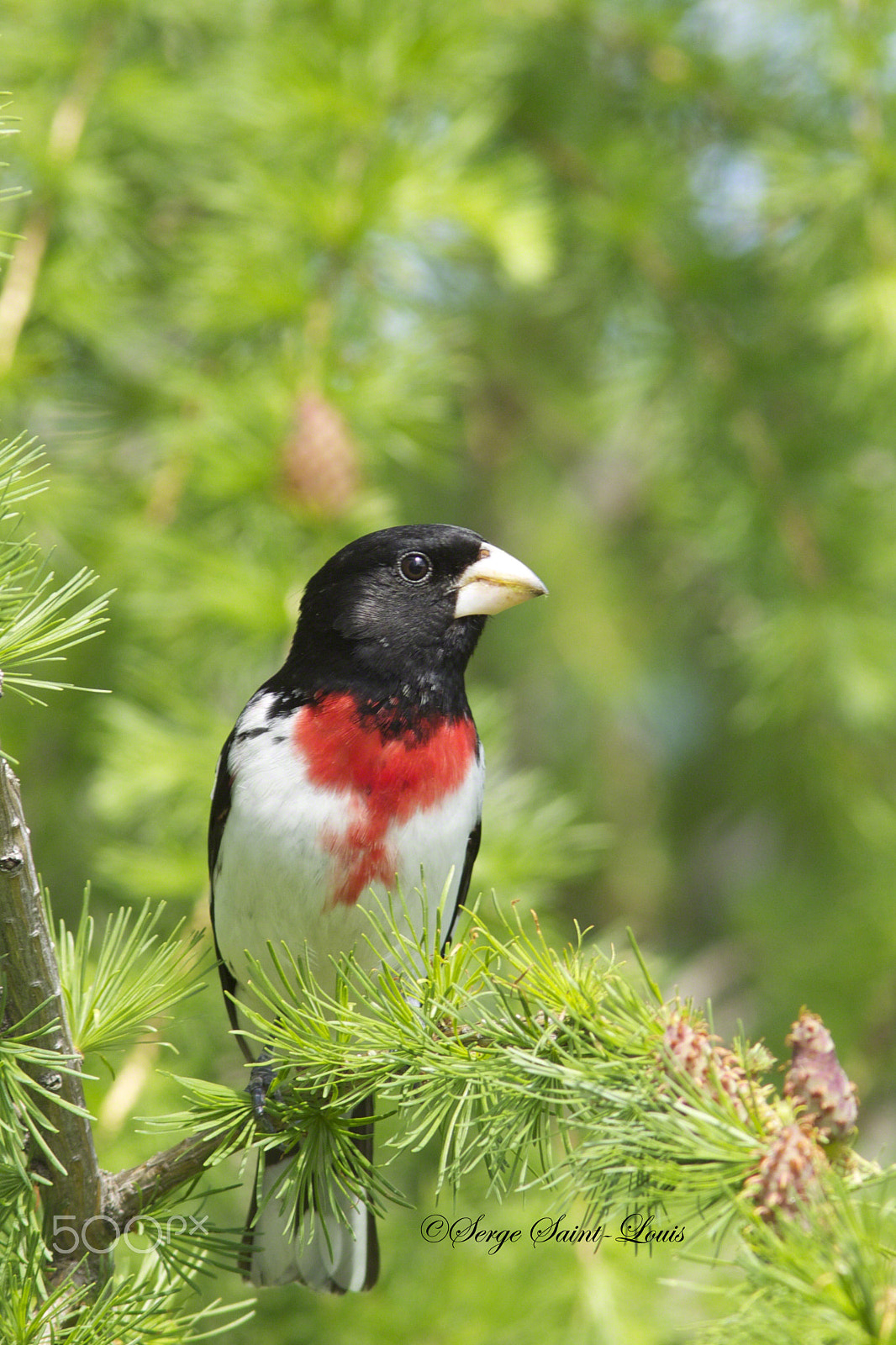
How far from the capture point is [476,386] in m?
3.96

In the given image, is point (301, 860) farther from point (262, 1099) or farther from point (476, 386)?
point (476, 386)

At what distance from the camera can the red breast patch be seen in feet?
6.85

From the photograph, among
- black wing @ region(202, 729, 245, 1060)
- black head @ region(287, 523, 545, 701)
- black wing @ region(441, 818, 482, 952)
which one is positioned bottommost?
black wing @ region(441, 818, 482, 952)

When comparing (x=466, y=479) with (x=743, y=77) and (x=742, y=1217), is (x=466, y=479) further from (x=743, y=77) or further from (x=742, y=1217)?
(x=742, y=1217)

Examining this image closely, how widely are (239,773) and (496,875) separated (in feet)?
2.16

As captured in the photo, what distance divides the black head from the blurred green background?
0.63 feet

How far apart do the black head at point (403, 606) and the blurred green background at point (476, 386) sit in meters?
0.19

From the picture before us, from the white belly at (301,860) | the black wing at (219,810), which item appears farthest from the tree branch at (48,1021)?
the black wing at (219,810)

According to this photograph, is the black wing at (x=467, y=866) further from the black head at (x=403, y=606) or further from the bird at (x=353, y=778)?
the black head at (x=403, y=606)

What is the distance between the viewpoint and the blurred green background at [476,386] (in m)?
2.56

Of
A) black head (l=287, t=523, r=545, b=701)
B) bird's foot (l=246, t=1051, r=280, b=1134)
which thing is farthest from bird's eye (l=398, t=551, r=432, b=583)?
bird's foot (l=246, t=1051, r=280, b=1134)
